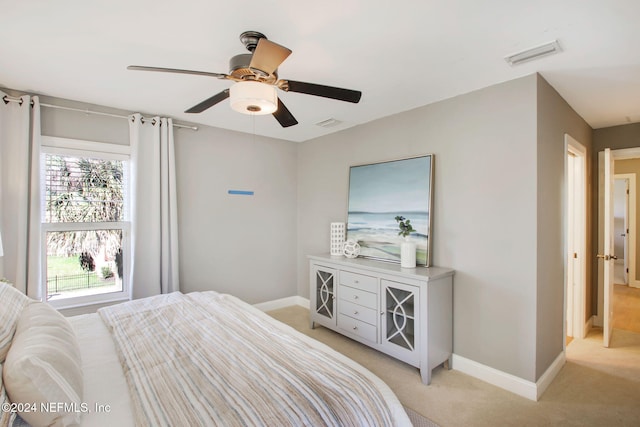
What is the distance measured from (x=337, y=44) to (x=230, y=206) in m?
2.56

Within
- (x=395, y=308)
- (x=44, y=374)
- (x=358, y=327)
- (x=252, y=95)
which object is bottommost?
(x=358, y=327)

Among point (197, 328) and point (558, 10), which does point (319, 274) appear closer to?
point (197, 328)

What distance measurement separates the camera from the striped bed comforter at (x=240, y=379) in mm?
1142

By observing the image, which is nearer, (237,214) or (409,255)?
(409,255)

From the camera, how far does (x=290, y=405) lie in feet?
3.85

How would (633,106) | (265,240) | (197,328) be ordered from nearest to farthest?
(197,328)
(633,106)
(265,240)

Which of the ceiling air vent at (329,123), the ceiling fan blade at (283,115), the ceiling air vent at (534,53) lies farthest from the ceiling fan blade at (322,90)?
the ceiling air vent at (329,123)

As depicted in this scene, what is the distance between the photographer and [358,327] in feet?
9.99

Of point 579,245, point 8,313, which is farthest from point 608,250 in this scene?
point 8,313

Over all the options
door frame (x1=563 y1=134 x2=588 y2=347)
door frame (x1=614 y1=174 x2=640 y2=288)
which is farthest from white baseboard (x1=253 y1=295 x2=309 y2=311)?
door frame (x1=614 y1=174 x2=640 y2=288)

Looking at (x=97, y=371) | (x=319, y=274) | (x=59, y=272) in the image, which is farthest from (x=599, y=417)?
(x=59, y=272)

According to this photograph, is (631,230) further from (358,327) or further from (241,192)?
(241,192)

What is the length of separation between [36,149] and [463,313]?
3950mm

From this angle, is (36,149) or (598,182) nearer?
(36,149)
